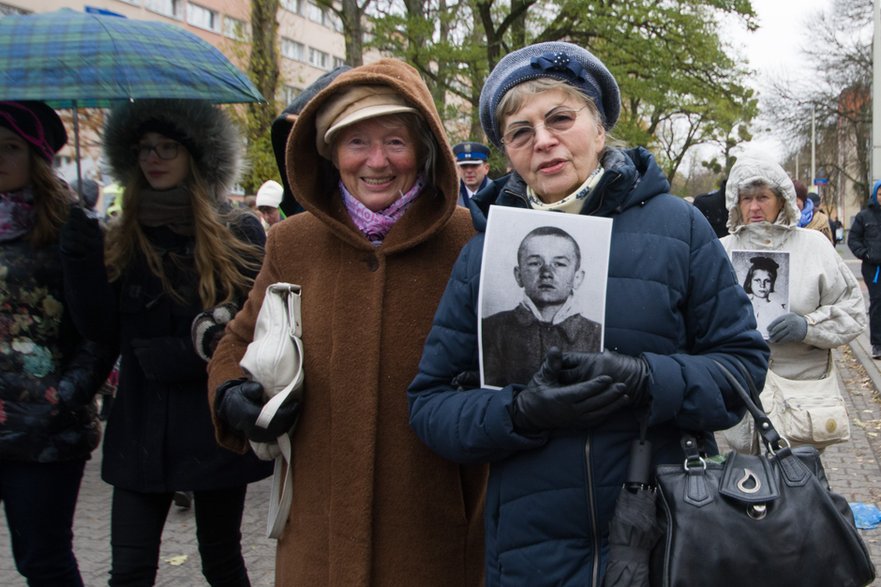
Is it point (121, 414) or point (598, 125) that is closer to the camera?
point (598, 125)

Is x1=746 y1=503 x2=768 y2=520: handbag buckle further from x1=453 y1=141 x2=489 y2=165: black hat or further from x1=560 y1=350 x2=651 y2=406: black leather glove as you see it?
x1=453 y1=141 x2=489 y2=165: black hat

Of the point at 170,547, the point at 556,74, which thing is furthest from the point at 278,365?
the point at 170,547

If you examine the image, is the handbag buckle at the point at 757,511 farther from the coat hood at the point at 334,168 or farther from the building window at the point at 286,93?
the building window at the point at 286,93

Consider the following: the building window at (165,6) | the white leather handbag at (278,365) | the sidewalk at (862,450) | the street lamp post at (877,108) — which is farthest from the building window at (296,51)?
the white leather handbag at (278,365)

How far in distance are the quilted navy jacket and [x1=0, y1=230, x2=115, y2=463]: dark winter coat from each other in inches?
63.9

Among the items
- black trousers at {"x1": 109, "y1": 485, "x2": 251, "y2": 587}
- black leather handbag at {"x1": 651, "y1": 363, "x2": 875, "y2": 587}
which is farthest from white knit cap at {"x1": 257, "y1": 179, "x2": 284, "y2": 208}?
black leather handbag at {"x1": 651, "y1": 363, "x2": 875, "y2": 587}

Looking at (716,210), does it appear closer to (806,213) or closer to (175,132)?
(806,213)

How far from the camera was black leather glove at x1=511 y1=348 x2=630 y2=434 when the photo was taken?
166cm

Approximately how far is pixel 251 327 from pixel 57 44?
41.1 inches

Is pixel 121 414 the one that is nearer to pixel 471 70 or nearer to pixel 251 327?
pixel 251 327

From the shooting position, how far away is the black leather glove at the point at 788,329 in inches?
149

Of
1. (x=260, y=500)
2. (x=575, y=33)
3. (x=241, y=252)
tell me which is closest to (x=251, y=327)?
(x=241, y=252)

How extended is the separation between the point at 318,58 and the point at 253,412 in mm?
53152

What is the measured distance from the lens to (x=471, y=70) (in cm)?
1714
